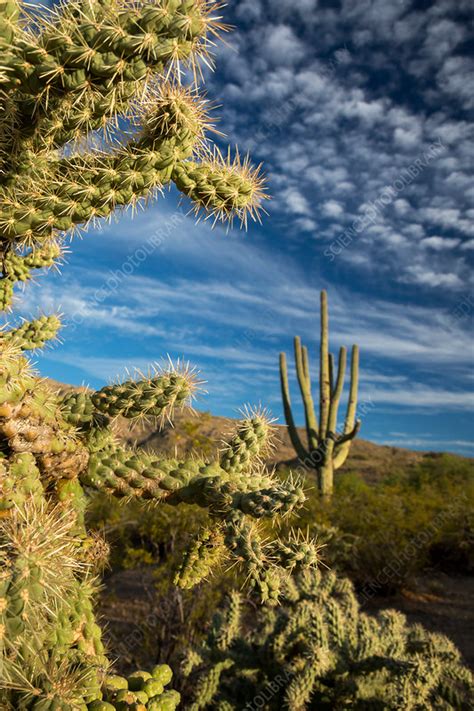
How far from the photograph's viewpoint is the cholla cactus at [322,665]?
12.8 feet

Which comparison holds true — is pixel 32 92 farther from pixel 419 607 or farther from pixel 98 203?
pixel 419 607

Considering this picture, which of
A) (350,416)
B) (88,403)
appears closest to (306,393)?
(350,416)

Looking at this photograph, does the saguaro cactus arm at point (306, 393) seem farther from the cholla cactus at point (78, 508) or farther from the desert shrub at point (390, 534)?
the cholla cactus at point (78, 508)

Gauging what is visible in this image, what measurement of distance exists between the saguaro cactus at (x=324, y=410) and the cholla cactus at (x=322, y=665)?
9.15 metres

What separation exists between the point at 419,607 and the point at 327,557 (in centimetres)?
171

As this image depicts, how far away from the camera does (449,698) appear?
392 centimetres

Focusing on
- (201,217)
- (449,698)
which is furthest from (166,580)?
(201,217)

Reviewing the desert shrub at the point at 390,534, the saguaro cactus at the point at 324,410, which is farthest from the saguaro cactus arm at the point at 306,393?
the desert shrub at the point at 390,534

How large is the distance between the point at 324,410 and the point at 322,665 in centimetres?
1061

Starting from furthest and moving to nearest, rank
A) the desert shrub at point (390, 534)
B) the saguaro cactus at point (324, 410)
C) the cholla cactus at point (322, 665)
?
1. the saguaro cactus at point (324, 410)
2. the desert shrub at point (390, 534)
3. the cholla cactus at point (322, 665)

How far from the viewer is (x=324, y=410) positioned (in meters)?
14.5

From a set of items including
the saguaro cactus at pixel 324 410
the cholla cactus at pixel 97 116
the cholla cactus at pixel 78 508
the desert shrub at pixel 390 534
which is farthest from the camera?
the saguaro cactus at pixel 324 410

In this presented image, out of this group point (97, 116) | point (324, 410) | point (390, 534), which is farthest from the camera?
point (324, 410)

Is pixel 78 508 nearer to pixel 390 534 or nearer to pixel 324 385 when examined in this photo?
pixel 390 534
